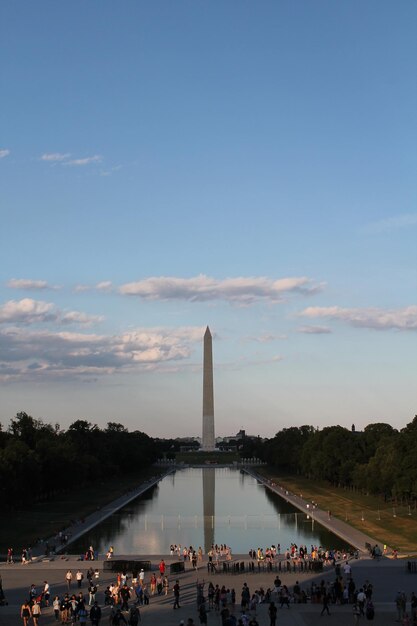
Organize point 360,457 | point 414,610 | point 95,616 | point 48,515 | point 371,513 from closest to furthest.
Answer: point 95,616, point 414,610, point 371,513, point 48,515, point 360,457

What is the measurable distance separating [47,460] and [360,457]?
1465 inches

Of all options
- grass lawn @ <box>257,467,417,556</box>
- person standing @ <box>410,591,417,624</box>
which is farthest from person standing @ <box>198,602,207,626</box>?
grass lawn @ <box>257,467,417,556</box>

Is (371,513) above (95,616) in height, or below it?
below

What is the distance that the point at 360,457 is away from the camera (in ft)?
306

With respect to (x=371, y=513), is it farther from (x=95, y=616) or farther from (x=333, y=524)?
(x=95, y=616)

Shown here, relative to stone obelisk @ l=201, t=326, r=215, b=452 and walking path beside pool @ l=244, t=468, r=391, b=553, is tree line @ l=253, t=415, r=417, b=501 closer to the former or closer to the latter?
walking path beside pool @ l=244, t=468, r=391, b=553

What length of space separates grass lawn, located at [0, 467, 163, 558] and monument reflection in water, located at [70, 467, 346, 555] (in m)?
3.05

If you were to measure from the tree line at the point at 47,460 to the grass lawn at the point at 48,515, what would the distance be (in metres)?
1.70

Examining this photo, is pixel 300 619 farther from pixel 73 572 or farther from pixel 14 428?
pixel 14 428

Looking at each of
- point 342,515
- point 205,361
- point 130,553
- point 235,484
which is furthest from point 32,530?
point 205,361

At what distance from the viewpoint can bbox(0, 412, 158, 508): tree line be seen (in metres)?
66.8

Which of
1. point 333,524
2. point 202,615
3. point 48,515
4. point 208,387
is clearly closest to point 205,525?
point 333,524

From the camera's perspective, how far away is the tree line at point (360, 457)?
6744 centimetres

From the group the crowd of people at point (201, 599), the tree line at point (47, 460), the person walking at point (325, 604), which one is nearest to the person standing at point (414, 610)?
the crowd of people at point (201, 599)
